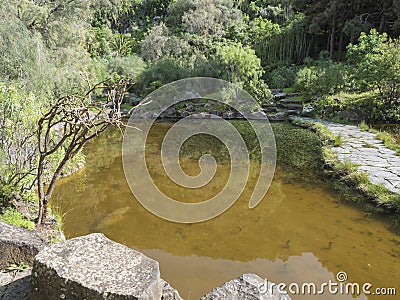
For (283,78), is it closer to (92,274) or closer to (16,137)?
(16,137)

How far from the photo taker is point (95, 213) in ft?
14.9

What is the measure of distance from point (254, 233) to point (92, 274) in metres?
2.61

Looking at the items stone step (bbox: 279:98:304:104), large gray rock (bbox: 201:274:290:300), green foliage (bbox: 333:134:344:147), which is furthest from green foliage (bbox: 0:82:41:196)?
stone step (bbox: 279:98:304:104)

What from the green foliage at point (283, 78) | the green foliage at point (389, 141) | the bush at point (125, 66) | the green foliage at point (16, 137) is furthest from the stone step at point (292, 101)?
the green foliage at point (16, 137)

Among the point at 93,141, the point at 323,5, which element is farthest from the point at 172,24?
the point at 93,141

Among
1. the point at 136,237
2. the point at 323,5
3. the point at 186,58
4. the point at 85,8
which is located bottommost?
the point at 136,237

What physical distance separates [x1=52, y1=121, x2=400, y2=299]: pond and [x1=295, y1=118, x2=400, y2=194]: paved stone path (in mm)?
765

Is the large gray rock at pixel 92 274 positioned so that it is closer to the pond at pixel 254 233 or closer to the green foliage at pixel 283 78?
the pond at pixel 254 233

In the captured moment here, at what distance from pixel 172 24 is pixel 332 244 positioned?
1962 centimetres

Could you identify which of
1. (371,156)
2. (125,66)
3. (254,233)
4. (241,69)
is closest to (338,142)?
(371,156)

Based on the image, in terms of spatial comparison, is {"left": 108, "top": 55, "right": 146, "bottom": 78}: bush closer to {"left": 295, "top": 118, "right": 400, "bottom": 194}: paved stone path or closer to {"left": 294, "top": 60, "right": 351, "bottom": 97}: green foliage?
{"left": 294, "top": 60, "right": 351, "bottom": 97}: green foliage

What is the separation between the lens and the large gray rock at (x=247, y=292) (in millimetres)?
1949

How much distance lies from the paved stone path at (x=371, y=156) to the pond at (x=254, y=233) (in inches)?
30.1

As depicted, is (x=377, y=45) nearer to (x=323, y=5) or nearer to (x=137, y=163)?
(x=323, y=5)
